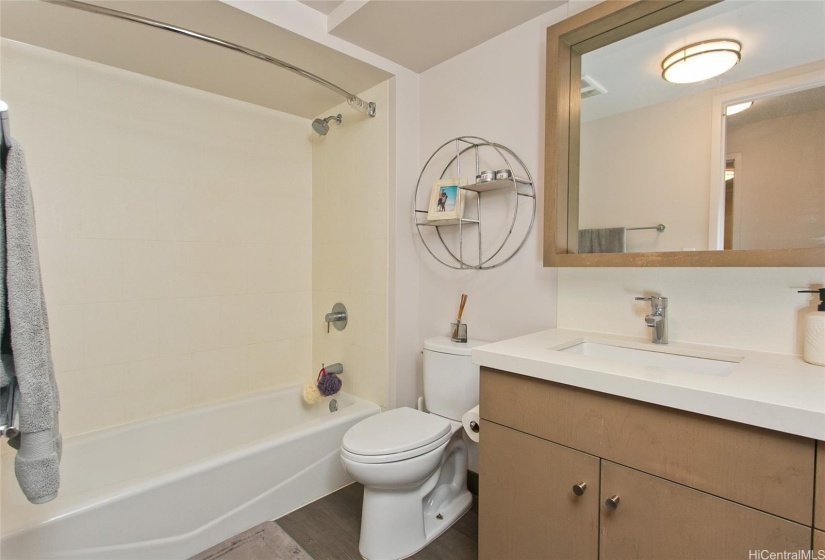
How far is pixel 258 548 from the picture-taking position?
1.56 meters

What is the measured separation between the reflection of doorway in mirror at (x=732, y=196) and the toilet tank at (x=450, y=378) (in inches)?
38.7

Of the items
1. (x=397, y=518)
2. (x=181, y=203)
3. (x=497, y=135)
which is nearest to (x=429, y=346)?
(x=397, y=518)

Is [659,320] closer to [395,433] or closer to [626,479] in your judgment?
[626,479]

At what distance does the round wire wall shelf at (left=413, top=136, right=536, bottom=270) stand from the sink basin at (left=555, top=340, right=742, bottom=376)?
0.54 meters

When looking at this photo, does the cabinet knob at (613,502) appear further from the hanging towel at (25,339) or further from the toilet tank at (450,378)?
the hanging towel at (25,339)

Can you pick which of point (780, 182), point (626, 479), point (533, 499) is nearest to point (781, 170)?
point (780, 182)

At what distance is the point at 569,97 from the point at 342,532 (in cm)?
198

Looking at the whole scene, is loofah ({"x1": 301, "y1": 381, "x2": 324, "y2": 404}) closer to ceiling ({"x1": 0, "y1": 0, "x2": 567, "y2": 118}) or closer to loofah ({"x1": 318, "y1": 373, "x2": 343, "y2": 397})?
loofah ({"x1": 318, "y1": 373, "x2": 343, "y2": 397})

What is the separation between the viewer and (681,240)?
1323mm

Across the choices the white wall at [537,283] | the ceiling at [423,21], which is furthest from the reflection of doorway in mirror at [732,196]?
the ceiling at [423,21]

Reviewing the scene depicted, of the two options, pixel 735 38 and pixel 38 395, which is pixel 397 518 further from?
pixel 735 38

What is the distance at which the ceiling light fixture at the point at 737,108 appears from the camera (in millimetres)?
1215

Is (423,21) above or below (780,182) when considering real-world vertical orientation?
above

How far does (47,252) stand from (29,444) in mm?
1251
